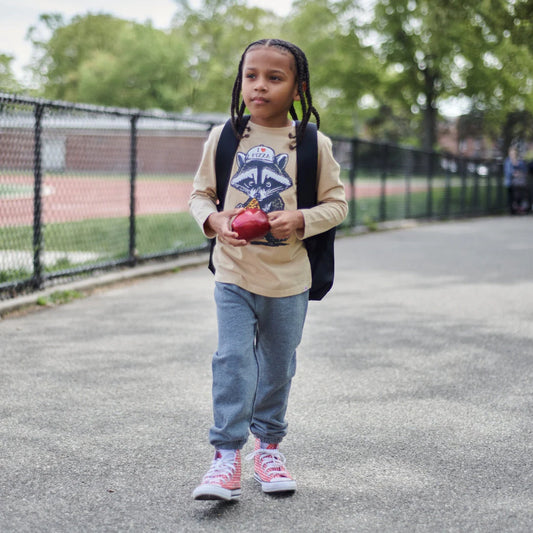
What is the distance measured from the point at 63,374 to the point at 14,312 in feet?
6.46

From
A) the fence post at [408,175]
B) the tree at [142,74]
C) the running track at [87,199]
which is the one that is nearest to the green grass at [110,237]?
the running track at [87,199]

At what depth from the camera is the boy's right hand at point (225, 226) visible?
2.70 meters

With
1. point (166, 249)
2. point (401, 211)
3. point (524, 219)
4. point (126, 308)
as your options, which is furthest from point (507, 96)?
point (126, 308)

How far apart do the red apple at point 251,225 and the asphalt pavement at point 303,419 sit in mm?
950

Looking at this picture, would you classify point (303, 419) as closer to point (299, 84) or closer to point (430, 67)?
point (299, 84)

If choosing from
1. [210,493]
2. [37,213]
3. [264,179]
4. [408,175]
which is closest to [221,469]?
[210,493]

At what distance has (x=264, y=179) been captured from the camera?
288 centimetres

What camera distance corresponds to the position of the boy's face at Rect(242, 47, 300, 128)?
2857 millimetres

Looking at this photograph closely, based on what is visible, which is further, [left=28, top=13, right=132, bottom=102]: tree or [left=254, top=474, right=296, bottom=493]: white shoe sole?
[left=28, top=13, right=132, bottom=102]: tree

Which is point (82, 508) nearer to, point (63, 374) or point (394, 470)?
point (394, 470)

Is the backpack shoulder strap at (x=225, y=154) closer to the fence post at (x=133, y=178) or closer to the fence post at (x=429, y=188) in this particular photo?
the fence post at (x=133, y=178)

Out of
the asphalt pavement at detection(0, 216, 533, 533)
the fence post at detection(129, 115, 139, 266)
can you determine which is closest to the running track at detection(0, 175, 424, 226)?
the fence post at detection(129, 115, 139, 266)

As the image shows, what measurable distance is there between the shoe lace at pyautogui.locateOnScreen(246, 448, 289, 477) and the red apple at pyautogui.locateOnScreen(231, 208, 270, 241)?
34.9 inches

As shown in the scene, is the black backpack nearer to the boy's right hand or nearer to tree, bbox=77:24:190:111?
the boy's right hand
